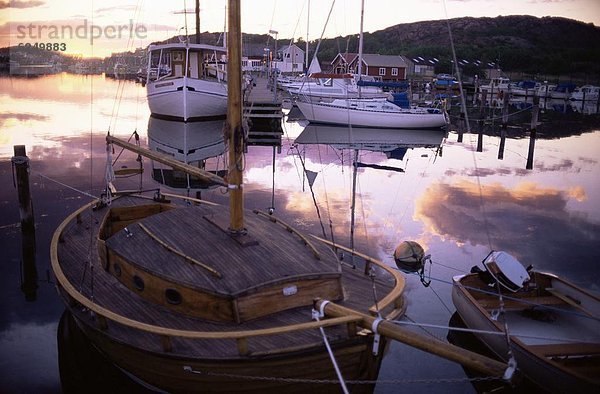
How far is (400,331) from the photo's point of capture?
22.3 ft

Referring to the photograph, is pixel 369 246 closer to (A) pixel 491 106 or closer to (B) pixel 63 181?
(B) pixel 63 181

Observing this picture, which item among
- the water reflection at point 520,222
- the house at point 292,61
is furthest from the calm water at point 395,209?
the house at point 292,61

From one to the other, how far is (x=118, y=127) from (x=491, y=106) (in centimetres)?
5018

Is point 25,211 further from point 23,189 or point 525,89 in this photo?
point 525,89

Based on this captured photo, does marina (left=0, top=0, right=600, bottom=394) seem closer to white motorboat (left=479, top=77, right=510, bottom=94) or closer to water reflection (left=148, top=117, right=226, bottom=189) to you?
water reflection (left=148, top=117, right=226, bottom=189)

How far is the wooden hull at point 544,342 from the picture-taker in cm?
827

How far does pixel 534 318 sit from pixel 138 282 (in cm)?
839

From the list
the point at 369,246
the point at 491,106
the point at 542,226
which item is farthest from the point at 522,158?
the point at 491,106

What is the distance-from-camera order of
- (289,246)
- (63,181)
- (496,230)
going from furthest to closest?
(63,181) → (496,230) → (289,246)

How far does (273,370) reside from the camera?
727 cm

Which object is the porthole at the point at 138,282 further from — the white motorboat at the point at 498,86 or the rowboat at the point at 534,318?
the white motorboat at the point at 498,86

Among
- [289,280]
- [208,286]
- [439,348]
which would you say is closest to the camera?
[439,348]

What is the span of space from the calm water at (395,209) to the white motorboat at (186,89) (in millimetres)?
4253

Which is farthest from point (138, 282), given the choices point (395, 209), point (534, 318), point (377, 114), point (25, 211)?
point (377, 114)
